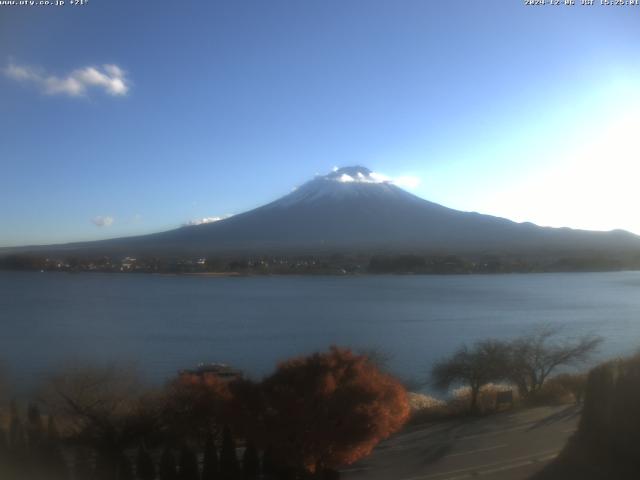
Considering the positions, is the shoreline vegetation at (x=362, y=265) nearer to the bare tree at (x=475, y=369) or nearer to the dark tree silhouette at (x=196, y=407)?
the bare tree at (x=475, y=369)

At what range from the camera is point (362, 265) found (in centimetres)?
2923

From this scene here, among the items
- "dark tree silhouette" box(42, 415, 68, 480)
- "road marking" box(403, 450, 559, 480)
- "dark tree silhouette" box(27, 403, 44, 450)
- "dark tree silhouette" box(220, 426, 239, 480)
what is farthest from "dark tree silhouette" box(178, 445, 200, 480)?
"road marking" box(403, 450, 559, 480)

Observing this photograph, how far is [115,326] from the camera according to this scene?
45.7 ft

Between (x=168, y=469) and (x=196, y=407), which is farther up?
(x=196, y=407)

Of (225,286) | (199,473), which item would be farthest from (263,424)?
(225,286)

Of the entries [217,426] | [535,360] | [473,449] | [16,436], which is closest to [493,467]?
[473,449]

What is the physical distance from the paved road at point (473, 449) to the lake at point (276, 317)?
292 cm

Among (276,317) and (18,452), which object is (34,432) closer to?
(18,452)

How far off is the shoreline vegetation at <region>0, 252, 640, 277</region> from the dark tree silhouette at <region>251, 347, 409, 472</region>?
929 inches

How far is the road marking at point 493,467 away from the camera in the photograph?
4.26 m

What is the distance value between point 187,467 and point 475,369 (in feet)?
15.1

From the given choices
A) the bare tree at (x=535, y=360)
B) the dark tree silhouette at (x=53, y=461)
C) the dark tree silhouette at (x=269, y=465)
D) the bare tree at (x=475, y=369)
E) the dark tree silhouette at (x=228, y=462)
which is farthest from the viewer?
the bare tree at (x=535, y=360)

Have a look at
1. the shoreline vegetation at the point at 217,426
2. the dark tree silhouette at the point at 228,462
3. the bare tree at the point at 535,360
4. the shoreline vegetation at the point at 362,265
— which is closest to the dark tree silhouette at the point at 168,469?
the shoreline vegetation at the point at 217,426

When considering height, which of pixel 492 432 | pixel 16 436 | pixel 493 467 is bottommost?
pixel 492 432
